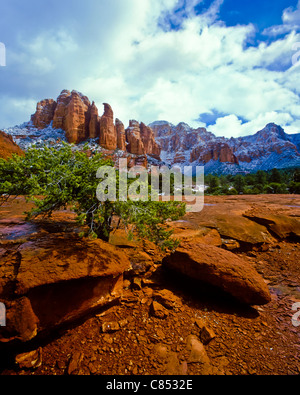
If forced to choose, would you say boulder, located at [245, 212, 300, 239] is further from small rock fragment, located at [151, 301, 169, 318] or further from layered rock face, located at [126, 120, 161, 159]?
layered rock face, located at [126, 120, 161, 159]

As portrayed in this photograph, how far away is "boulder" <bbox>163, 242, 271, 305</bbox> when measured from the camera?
437cm

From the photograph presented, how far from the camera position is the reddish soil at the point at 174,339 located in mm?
3045

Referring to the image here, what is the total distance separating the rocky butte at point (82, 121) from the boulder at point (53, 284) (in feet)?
322

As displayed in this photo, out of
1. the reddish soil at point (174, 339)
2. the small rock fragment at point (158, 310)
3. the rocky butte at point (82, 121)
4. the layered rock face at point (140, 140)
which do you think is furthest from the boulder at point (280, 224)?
the layered rock face at point (140, 140)

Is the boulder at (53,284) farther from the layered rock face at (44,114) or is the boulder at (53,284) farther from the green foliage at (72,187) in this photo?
the layered rock face at (44,114)

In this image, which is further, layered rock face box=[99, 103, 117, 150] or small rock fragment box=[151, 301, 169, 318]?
layered rock face box=[99, 103, 117, 150]

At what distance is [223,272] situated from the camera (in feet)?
15.0

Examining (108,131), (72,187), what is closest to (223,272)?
(72,187)

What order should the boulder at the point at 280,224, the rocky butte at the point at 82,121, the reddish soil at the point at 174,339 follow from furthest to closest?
the rocky butte at the point at 82,121 < the boulder at the point at 280,224 < the reddish soil at the point at 174,339

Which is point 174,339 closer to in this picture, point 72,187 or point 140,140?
point 72,187

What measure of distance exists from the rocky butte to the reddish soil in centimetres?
9923

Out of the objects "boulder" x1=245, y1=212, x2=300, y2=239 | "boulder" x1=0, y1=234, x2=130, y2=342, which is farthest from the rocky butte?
"boulder" x1=0, y1=234, x2=130, y2=342

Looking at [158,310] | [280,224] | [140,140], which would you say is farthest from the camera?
[140,140]

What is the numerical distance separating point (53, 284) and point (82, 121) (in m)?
112
